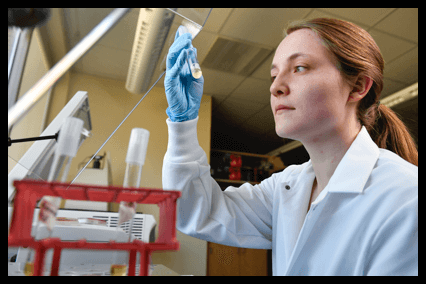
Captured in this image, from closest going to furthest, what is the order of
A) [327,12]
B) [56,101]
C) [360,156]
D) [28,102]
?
[28,102], [56,101], [360,156], [327,12]

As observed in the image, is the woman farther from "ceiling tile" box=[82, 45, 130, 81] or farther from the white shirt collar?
"ceiling tile" box=[82, 45, 130, 81]

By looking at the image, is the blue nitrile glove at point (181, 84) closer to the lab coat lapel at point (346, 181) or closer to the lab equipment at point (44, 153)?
the lab equipment at point (44, 153)

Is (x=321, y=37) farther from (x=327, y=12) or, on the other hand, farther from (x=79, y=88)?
(x=327, y=12)

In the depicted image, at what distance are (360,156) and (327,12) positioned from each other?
5.90 feet

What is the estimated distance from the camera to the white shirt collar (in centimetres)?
63

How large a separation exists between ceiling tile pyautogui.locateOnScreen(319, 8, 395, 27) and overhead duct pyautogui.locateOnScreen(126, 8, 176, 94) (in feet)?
6.57

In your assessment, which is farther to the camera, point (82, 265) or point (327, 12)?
point (327, 12)

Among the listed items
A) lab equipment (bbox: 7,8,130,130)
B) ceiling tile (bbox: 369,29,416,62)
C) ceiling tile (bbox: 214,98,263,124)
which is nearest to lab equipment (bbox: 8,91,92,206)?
lab equipment (bbox: 7,8,130,130)

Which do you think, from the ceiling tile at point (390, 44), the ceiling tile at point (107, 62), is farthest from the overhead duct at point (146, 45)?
the ceiling tile at point (390, 44)

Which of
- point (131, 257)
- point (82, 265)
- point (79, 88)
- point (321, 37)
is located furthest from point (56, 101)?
point (321, 37)

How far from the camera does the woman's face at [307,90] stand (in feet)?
2.21

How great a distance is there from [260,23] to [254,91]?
1152mm
